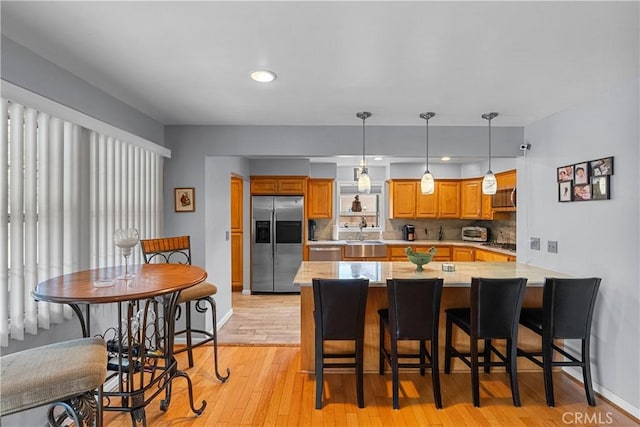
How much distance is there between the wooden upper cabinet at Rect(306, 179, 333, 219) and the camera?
5918 mm

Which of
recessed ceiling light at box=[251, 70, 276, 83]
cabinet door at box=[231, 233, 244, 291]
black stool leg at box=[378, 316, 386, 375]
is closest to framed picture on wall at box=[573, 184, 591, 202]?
black stool leg at box=[378, 316, 386, 375]

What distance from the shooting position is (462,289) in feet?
9.46

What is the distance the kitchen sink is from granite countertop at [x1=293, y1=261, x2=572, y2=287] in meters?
2.22

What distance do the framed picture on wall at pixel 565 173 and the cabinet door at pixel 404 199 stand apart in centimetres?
306

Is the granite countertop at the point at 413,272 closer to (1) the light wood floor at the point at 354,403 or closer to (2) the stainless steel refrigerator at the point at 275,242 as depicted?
(1) the light wood floor at the point at 354,403

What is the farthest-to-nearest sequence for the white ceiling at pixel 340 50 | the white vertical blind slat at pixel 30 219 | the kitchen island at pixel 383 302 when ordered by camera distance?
1. the kitchen island at pixel 383 302
2. the white vertical blind slat at pixel 30 219
3. the white ceiling at pixel 340 50

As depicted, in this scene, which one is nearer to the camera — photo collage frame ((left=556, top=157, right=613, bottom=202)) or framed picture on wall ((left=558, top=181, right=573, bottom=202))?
photo collage frame ((left=556, top=157, right=613, bottom=202))

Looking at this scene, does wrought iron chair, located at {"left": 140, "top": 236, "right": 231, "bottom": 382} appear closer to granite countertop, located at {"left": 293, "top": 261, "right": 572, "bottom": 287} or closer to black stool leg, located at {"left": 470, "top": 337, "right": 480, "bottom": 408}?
granite countertop, located at {"left": 293, "top": 261, "right": 572, "bottom": 287}

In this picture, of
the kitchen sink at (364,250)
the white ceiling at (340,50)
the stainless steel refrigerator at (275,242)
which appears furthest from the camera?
the kitchen sink at (364,250)

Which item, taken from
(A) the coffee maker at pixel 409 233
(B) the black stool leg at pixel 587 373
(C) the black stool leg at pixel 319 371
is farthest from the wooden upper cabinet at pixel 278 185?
(B) the black stool leg at pixel 587 373

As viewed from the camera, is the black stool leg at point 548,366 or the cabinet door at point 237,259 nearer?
the black stool leg at point 548,366

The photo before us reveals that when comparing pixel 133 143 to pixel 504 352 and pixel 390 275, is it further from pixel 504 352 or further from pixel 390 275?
pixel 504 352

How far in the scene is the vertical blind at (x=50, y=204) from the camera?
1.72 meters

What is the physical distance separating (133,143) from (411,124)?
2648mm
